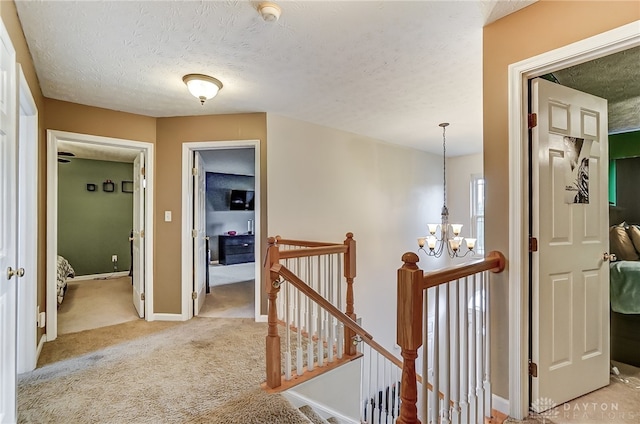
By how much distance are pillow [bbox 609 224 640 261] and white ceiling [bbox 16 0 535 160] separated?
162 centimetres

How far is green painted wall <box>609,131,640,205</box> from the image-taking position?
3.21 meters

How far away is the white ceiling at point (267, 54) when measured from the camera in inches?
67.6

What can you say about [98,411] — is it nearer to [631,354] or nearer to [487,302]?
[487,302]

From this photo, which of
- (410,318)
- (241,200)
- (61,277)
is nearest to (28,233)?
(61,277)

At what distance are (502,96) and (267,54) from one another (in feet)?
5.06

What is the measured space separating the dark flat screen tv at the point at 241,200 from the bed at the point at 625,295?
23.1ft

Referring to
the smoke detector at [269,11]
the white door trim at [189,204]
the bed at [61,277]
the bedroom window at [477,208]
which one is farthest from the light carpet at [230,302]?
the bedroom window at [477,208]

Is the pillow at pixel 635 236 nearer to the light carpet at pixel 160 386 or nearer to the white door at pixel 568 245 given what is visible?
the white door at pixel 568 245

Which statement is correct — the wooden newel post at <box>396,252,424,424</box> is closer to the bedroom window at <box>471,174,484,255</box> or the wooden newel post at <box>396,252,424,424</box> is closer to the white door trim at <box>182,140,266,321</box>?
the white door trim at <box>182,140,266,321</box>

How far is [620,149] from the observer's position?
3.30 metres

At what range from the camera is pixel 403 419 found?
48.9 inches

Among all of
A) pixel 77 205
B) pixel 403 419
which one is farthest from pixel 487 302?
pixel 77 205

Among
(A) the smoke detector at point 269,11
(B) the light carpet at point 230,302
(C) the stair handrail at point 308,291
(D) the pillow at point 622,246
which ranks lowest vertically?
(B) the light carpet at point 230,302

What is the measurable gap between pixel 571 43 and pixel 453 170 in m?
4.57
